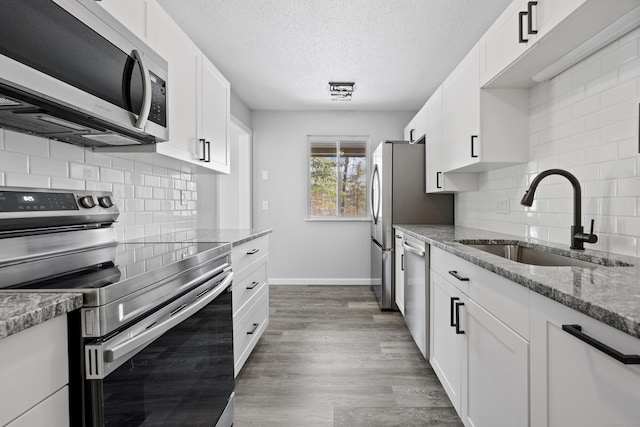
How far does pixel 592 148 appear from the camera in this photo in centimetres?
161

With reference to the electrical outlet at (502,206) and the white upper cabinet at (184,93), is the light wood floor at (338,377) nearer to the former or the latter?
the electrical outlet at (502,206)

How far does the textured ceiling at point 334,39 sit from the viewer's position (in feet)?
7.46

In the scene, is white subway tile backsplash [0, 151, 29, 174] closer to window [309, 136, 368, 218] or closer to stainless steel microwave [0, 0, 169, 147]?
stainless steel microwave [0, 0, 169, 147]

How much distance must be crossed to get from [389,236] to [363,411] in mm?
1956

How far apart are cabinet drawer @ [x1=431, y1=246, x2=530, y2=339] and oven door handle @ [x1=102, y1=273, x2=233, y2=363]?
107 centimetres

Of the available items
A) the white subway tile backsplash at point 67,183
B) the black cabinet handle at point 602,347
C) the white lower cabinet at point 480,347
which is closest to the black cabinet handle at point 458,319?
the white lower cabinet at point 480,347

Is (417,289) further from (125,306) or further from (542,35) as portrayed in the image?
(125,306)

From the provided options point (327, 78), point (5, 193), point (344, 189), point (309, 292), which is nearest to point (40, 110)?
point (5, 193)

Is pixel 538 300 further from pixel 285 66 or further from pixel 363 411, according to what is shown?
pixel 285 66

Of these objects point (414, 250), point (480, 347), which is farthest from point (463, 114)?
point (480, 347)

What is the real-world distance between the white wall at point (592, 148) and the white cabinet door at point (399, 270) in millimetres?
1032

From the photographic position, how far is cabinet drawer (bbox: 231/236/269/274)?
192 centimetres

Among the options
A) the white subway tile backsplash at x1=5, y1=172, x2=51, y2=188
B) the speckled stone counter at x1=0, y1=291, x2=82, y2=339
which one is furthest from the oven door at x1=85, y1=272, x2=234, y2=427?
the white subway tile backsplash at x1=5, y1=172, x2=51, y2=188

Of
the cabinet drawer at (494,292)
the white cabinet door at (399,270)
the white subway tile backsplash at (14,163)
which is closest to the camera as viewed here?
the cabinet drawer at (494,292)
